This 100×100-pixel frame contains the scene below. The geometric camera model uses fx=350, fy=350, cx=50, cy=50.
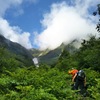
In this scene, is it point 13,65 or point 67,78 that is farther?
point 13,65

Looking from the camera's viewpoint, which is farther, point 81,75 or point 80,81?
point 80,81

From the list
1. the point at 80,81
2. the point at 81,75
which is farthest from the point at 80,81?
the point at 81,75

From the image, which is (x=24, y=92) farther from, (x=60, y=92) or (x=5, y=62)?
(x=5, y=62)

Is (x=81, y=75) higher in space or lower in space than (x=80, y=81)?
higher

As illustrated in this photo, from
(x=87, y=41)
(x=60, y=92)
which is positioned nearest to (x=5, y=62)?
(x=60, y=92)

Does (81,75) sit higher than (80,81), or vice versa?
(81,75)

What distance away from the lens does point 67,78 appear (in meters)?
26.0

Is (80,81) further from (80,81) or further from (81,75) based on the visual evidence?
(81,75)

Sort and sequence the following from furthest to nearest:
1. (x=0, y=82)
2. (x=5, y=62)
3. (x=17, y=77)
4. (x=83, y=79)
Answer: (x=5, y=62) < (x=83, y=79) < (x=17, y=77) < (x=0, y=82)

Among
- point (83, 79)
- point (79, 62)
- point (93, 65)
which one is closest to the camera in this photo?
point (83, 79)

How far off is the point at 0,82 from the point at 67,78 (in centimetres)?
1005

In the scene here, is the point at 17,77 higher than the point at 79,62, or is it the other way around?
the point at 79,62

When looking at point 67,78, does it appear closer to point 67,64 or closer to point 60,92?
point 60,92

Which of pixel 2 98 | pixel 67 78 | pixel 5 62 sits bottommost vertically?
pixel 2 98
